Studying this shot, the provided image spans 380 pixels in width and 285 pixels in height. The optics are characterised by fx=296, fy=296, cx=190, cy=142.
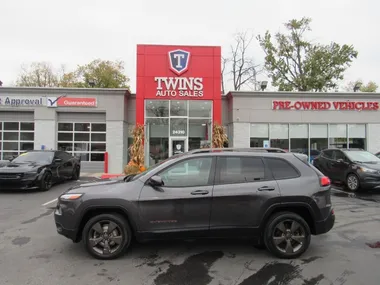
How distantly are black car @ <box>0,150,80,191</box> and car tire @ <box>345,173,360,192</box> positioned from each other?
11123 mm

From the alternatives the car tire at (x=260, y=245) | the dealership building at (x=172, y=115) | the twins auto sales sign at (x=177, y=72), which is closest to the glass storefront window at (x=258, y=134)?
the dealership building at (x=172, y=115)

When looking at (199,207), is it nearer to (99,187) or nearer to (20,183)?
(99,187)

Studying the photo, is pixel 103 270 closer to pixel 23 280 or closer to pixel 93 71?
pixel 23 280

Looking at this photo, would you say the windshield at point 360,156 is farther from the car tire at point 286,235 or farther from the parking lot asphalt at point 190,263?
the car tire at point 286,235

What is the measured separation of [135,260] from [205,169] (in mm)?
1709

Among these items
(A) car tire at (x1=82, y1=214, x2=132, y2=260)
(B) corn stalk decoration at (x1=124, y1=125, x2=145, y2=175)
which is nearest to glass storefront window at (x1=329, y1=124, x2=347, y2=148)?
(B) corn stalk decoration at (x1=124, y1=125, x2=145, y2=175)

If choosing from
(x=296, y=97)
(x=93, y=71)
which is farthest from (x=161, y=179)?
(x=93, y=71)

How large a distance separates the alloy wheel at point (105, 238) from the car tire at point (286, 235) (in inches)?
88.8

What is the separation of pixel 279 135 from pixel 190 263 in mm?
15946

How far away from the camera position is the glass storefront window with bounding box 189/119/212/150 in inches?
718

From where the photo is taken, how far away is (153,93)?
699 inches

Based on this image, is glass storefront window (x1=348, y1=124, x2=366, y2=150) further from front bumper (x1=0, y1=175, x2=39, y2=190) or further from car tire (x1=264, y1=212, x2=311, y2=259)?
front bumper (x1=0, y1=175, x2=39, y2=190)

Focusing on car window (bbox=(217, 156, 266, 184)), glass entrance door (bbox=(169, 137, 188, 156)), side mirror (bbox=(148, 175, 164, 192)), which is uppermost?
glass entrance door (bbox=(169, 137, 188, 156))

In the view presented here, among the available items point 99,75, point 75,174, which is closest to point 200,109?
point 75,174
